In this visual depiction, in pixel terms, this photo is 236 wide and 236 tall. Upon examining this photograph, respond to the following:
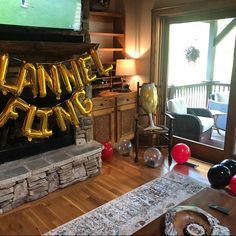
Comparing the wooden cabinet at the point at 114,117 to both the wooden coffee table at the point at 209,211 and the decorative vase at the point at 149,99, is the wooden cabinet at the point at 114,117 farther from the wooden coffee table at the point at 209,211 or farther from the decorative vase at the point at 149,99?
the wooden coffee table at the point at 209,211

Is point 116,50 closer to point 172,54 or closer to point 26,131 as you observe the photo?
point 172,54

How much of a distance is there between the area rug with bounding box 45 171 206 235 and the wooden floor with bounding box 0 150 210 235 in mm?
98

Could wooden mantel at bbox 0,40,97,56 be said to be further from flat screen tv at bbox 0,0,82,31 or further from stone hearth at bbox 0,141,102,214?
stone hearth at bbox 0,141,102,214

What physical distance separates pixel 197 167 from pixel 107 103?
1.51 meters

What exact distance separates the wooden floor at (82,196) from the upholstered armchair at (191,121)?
0.42 m

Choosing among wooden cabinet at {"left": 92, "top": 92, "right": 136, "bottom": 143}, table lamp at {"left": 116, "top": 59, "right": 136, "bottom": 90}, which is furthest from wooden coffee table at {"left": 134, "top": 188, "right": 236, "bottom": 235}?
table lamp at {"left": 116, "top": 59, "right": 136, "bottom": 90}

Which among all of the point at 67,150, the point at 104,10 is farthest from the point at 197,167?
the point at 104,10

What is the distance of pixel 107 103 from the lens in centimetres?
370

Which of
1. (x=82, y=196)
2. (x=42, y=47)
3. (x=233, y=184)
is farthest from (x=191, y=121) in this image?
(x=42, y=47)

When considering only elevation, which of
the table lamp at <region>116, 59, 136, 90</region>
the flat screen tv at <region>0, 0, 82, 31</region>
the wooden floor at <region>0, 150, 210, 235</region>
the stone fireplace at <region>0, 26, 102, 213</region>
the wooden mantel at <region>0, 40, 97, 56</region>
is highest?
the flat screen tv at <region>0, 0, 82, 31</region>

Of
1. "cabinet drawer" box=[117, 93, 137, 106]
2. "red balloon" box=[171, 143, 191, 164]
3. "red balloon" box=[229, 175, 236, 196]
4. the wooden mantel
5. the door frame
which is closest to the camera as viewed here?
the wooden mantel

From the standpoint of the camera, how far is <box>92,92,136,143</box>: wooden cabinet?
3640 mm

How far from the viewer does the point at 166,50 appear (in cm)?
390

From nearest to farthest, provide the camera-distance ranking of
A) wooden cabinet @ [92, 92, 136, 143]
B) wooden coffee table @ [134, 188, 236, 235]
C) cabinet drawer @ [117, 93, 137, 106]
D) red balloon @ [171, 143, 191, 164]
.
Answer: wooden coffee table @ [134, 188, 236, 235]
red balloon @ [171, 143, 191, 164]
wooden cabinet @ [92, 92, 136, 143]
cabinet drawer @ [117, 93, 137, 106]
